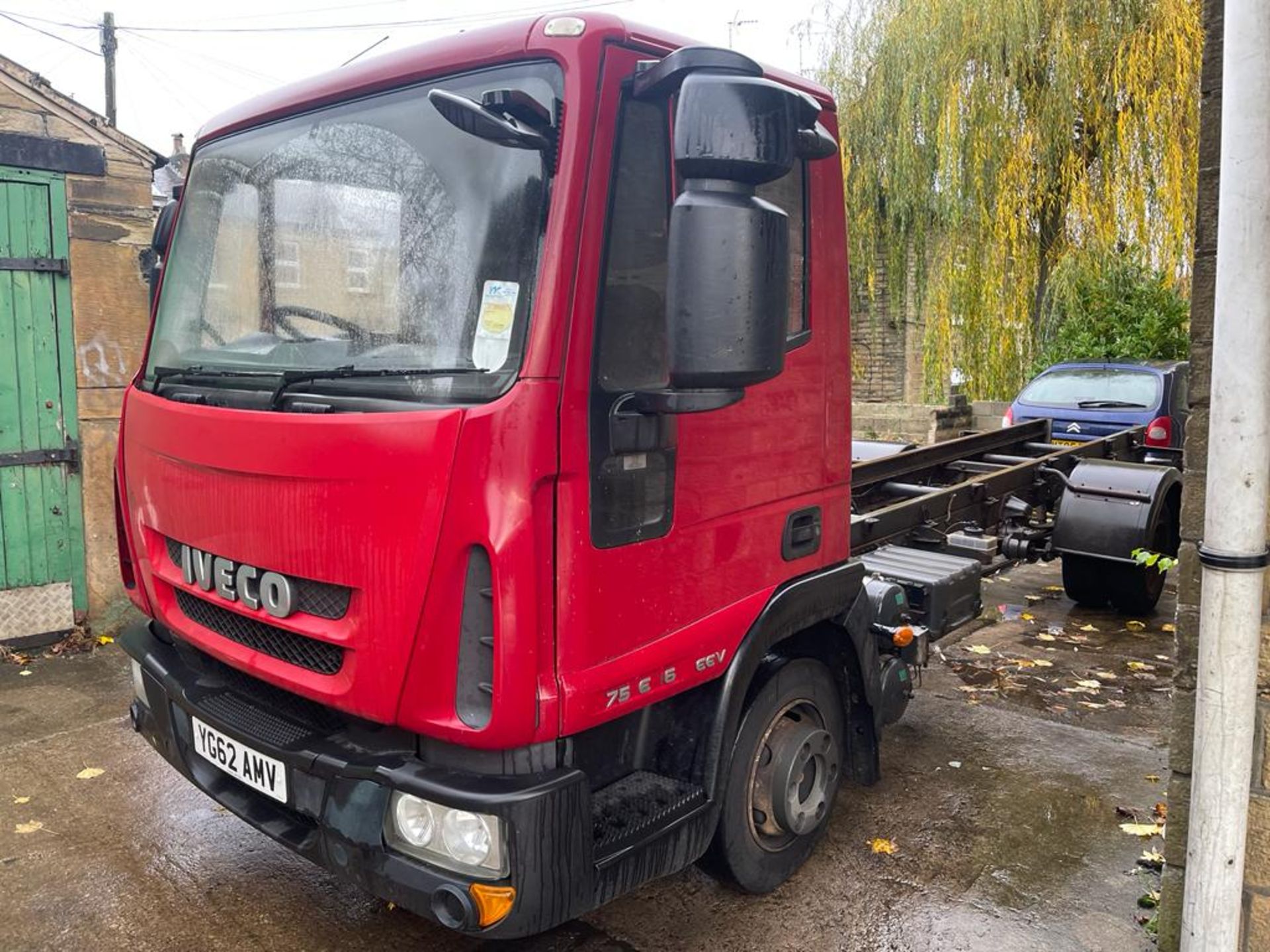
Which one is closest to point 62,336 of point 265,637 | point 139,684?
point 139,684

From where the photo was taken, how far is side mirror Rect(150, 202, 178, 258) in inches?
133

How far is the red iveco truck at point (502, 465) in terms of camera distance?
2229 mm

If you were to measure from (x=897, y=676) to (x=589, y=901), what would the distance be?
173 cm

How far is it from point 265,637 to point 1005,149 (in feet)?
38.5

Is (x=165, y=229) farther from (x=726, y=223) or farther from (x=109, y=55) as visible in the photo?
(x=109, y=55)

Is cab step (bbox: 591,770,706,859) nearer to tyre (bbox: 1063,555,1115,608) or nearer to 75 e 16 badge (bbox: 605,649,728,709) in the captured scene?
75 e 16 badge (bbox: 605,649,728,709)

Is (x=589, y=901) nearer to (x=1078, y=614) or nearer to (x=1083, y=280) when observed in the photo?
(x=1078, y=614)

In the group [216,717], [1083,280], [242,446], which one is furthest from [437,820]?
[1083,280]

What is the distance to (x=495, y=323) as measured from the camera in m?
2.31

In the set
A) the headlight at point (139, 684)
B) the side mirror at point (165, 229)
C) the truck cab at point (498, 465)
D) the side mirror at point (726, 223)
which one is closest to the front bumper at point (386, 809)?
the truck cab at point (498, 465)

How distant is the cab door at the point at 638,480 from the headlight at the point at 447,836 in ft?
0.92

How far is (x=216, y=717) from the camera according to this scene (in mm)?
2805

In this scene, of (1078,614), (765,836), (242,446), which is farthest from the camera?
(1078,614)

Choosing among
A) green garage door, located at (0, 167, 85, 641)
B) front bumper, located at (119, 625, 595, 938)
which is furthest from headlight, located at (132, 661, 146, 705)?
green garage door, located at (0, 167, 85, 641)
